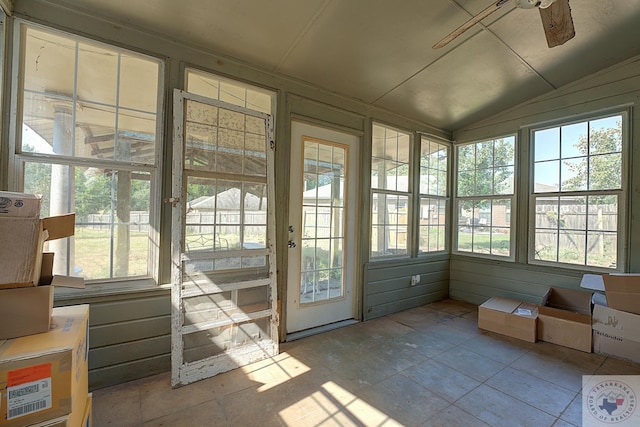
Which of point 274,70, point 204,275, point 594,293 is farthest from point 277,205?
point 594,293

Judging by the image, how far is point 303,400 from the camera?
1.98m

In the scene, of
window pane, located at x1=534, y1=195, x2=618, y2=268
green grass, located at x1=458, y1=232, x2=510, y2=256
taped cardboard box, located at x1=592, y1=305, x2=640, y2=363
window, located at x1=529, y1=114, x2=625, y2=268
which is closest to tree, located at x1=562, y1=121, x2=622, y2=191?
window, located at x1=529, y1=114, x2=625, y2=268

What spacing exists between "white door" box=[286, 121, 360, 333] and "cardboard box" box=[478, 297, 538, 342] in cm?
152

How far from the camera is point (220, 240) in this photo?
8.02 ft

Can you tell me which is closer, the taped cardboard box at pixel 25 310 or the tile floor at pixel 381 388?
the taped cardboard box at pixel 25 310

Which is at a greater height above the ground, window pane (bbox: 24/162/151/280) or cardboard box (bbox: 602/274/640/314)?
window pane (bbox: 24/162/151/280)

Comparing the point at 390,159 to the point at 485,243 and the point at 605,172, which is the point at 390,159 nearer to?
the point at 485,243

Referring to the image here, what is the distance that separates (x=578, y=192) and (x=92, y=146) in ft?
15.8

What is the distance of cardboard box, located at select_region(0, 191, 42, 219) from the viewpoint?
1099 millimetres

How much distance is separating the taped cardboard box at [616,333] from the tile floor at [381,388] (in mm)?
102

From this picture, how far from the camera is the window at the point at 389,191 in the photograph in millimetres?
3670

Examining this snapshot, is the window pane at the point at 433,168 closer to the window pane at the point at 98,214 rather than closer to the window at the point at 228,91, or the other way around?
the window at the point at 228,91

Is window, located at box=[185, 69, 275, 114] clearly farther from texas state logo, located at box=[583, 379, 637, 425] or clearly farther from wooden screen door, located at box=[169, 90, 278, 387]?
texas state logo, located at box=[583, 379, 637, 425]

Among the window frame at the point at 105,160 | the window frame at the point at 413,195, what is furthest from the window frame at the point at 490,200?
the window frame at the point at 105,160
